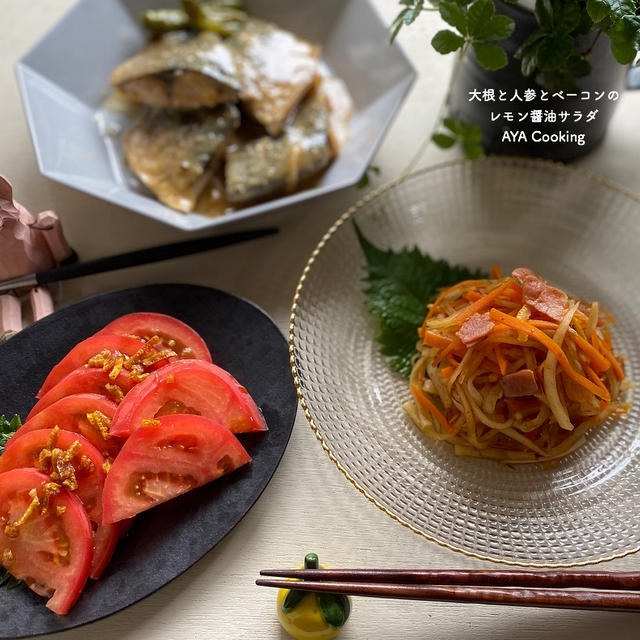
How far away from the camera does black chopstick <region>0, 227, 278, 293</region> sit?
1.83 metres

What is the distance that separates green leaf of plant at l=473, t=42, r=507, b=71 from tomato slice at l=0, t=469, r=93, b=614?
138 cm

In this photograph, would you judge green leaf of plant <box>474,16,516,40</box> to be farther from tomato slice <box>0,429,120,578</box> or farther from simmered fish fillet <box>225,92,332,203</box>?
tomato slice <box>0,429,120,578</box>

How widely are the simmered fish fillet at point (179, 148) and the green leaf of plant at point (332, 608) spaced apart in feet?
3.83

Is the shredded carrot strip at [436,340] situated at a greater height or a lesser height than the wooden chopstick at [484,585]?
greater

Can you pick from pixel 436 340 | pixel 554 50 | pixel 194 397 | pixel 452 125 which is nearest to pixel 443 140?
pixel 452 125

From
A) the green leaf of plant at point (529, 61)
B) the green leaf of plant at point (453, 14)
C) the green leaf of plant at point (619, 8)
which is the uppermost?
the green leaf of plant at point (619, 8)

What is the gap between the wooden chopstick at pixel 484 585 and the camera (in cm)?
131

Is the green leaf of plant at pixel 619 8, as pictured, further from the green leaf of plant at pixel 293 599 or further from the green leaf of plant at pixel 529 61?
the green leaf of plant at pixel 293 599

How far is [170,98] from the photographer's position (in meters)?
2.17

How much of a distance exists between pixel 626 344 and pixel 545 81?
2.35 ft

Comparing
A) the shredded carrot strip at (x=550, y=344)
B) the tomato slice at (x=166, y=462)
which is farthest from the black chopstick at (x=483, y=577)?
the shredded carrot strip at (x=550, y=344)

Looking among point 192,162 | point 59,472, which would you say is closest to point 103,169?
point 192,162

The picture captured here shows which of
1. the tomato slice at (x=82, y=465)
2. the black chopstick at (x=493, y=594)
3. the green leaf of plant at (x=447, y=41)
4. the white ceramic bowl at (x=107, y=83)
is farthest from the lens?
the white ceramic bowl at (x=107, y=83)

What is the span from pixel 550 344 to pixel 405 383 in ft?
1.28
